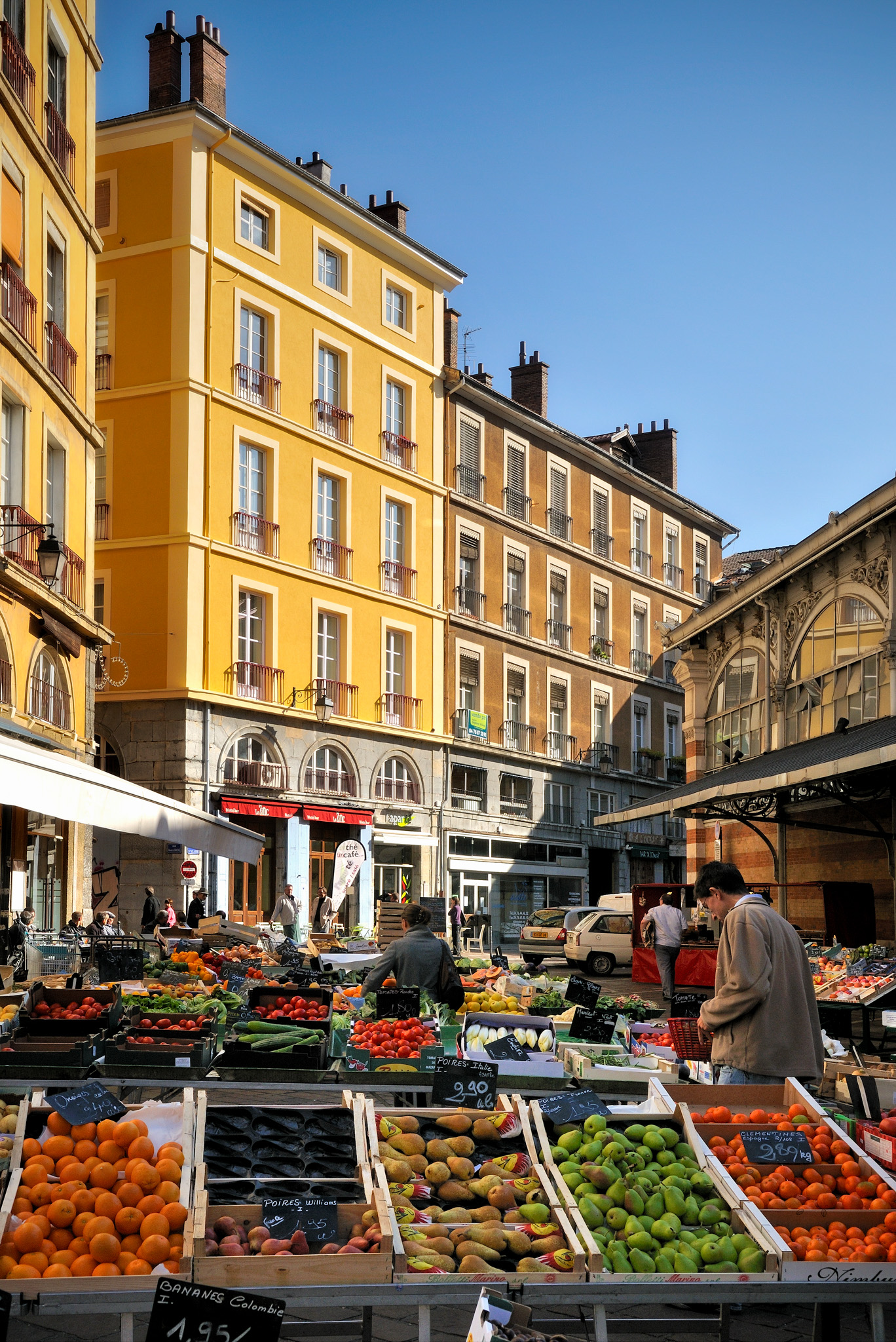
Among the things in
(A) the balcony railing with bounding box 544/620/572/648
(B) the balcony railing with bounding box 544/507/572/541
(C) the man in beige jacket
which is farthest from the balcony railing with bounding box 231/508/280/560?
(C) the man in beige jacket

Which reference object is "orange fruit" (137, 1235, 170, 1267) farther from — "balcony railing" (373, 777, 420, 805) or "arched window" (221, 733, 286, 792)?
"balcony railing" (373, 777, 420, 805)

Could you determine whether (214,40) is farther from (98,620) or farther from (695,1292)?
(695,1292)

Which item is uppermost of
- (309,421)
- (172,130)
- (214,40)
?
(214,40)

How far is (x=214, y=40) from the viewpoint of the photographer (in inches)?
1232

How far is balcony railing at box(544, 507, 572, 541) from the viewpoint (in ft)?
140

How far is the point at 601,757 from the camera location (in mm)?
44875

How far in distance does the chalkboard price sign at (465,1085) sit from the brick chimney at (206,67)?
29096mm

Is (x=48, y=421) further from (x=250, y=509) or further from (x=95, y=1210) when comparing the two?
(x=95, y=1210)

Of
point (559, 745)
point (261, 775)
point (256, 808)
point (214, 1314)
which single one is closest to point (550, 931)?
point (256, 808)

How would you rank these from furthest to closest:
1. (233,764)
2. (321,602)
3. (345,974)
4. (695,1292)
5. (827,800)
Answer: (321,602)
(233,764)
(827,800)
(345,974)
(695,1292)

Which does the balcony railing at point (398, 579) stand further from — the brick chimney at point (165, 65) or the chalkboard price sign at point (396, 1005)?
the chalkboard price sign at point (396, 1005)

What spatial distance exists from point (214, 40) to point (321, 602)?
13207mm

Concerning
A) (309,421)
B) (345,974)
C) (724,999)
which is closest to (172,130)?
(309,421)

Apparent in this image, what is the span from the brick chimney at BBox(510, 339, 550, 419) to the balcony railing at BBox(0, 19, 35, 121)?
89.0 feet
